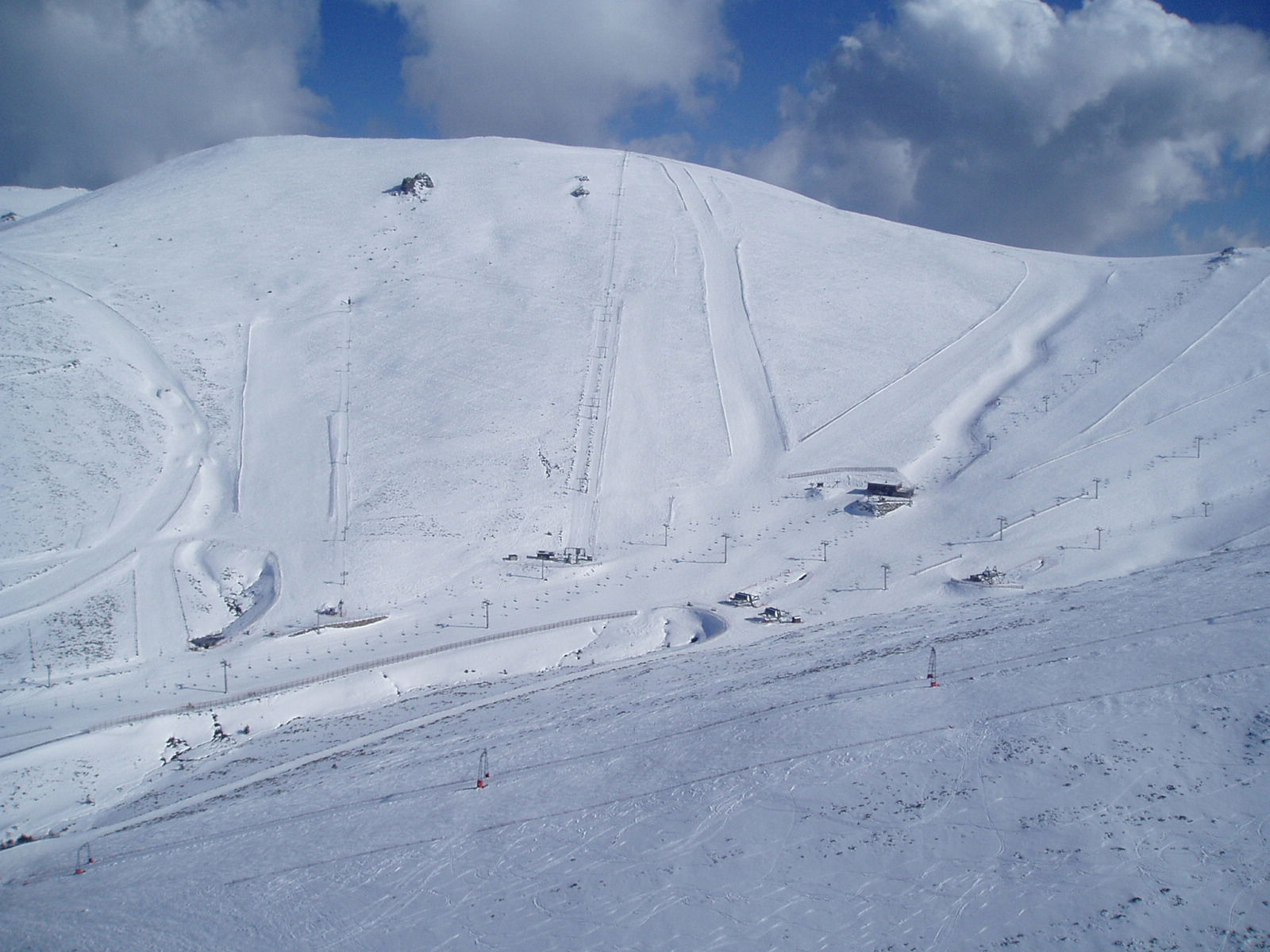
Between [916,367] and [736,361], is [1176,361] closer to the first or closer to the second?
[916,367]

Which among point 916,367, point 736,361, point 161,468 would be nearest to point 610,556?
point 736,361

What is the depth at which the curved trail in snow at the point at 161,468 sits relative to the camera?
33750 mm

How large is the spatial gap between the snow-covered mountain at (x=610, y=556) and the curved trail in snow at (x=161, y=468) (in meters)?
0.25

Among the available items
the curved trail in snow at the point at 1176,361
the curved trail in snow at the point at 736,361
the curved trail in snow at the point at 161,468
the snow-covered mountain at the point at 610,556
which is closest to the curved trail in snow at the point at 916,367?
the snow-covered mountain at the point at 610,556

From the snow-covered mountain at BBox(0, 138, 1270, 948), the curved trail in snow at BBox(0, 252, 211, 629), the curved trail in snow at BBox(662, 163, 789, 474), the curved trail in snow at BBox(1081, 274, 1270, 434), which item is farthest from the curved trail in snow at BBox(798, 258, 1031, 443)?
the curved trail in snow at BBox(0, 252, 211, 629)

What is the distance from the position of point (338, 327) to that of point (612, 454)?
20580 millimetres

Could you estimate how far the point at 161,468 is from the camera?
137 ft

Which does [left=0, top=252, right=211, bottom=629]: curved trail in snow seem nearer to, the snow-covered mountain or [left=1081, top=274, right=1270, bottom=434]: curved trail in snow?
the snow-covered mountain

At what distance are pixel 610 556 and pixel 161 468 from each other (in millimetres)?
22406

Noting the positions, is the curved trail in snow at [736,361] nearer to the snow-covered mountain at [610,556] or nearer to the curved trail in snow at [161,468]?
the snow-covered mountain at [610,556]

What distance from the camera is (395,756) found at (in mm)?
23188

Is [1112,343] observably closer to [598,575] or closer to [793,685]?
[598,575]

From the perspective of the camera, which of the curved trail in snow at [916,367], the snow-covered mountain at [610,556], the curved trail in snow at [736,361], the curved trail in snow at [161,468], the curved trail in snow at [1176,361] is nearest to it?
the snow-covered mountain at [610,556]

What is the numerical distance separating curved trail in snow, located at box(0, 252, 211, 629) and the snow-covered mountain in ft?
0.81
